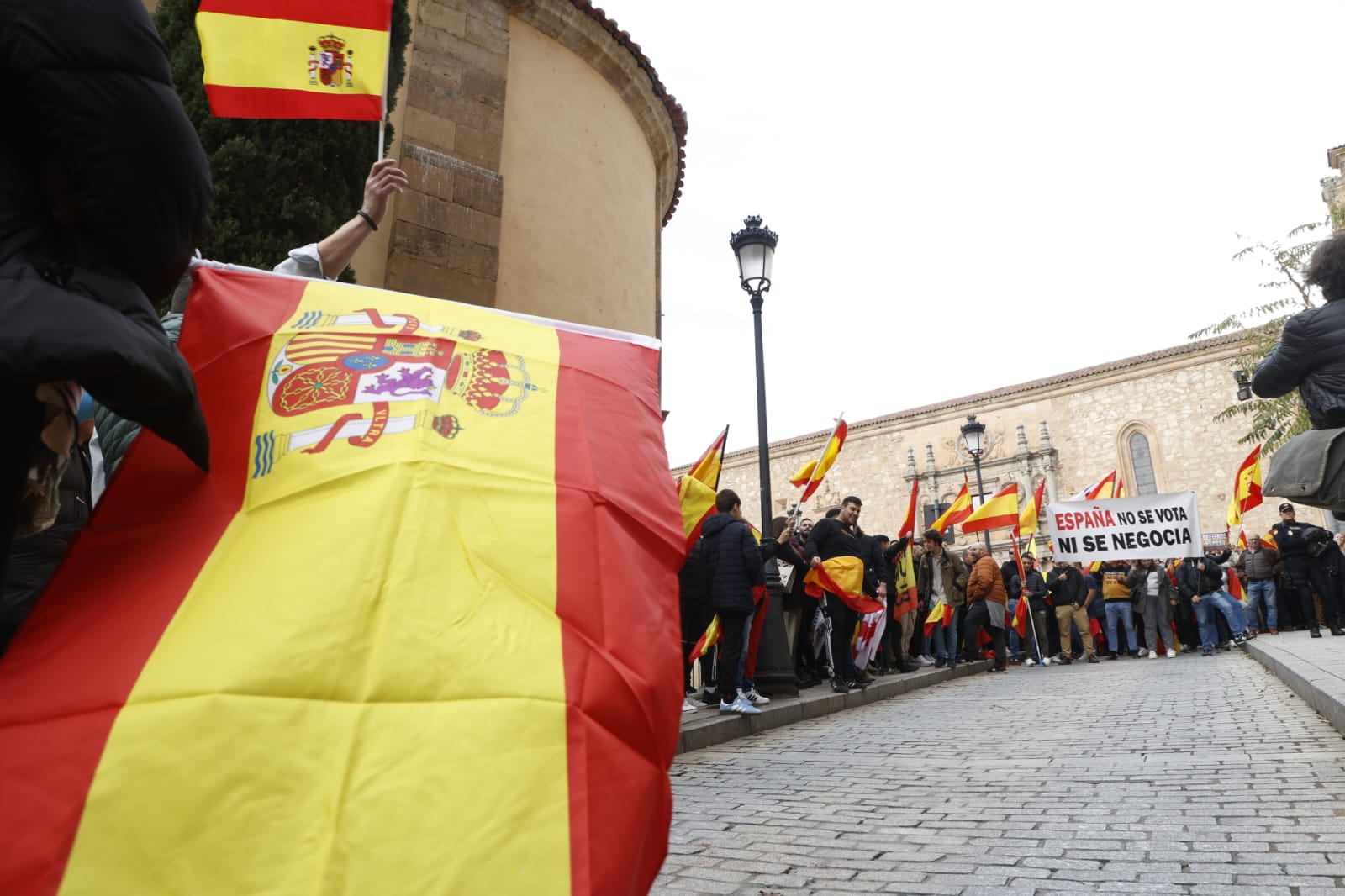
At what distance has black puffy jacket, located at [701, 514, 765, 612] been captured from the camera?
7406mm

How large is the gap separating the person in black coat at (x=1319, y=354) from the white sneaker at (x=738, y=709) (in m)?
4.63

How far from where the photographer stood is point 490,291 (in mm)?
9016

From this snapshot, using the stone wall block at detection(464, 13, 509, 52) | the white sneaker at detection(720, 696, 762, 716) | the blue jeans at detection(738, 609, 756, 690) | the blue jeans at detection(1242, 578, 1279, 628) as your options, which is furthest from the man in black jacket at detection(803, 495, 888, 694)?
the blue jeans at detection(1242, 578, 1279, 628)

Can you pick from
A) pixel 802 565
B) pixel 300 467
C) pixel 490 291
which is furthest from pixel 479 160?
pixel 300 467

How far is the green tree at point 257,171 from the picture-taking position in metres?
6.35

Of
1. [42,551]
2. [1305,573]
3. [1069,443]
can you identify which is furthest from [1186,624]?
[1069,443]

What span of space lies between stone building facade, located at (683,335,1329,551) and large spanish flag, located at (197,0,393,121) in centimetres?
4100

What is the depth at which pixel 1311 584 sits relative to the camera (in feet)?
45.4

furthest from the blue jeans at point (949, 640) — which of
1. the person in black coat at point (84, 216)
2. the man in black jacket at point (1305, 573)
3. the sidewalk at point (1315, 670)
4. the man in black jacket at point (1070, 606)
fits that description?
the person in black coat at point (84, 216)

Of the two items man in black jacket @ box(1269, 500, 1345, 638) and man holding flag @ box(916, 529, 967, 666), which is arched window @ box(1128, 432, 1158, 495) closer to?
man in black jacket @ box(1269, 500, 1345, 638)

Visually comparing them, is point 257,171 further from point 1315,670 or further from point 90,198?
point 1315,670

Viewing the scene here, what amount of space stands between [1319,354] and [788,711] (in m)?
5.38

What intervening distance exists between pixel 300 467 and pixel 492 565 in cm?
43

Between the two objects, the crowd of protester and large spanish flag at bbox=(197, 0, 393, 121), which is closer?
large spanish flag at bbox=(197, 0, 393, 121)
